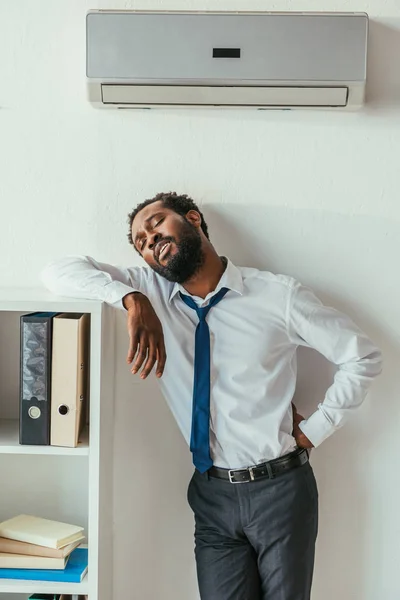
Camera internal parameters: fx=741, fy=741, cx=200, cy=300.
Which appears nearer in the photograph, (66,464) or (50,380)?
(50,380)

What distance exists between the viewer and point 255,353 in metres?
1.87

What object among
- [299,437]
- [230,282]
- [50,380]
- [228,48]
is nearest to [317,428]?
[299,437]

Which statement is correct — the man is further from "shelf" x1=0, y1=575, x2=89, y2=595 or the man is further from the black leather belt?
"shelf" x1=0, y1=575, x2=89, y2=595

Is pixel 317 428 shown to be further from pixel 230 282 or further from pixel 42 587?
pixel 42 587

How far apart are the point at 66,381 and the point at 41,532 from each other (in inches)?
16.2

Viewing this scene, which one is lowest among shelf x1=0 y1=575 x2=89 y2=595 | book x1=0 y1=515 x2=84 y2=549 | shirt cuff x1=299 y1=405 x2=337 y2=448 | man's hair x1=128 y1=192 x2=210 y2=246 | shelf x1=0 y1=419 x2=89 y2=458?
shelf x1=0 y1=575 x2=89 y2=595

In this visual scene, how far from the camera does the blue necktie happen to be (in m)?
1.87

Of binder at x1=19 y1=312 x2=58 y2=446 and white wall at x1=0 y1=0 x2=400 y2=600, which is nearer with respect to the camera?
binder at x1=19 y1=312 x2=58 y2=446

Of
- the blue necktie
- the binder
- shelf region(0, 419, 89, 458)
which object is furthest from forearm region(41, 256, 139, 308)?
shelf region(0, 419, 89, 458)

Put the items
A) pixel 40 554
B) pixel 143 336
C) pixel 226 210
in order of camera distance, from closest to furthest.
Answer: pixel 143 336
pixel 40 554
pixel 226 210

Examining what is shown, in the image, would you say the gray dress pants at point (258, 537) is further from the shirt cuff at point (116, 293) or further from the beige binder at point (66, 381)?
the shirt cuff at point (116, 293)

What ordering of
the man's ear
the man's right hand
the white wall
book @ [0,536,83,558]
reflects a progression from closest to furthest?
the man's right hand
book @ [0,536,83,558]
the man's ear
the white wall

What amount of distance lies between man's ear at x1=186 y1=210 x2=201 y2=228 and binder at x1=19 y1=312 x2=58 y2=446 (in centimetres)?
44

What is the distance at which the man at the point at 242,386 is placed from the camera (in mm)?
1846
